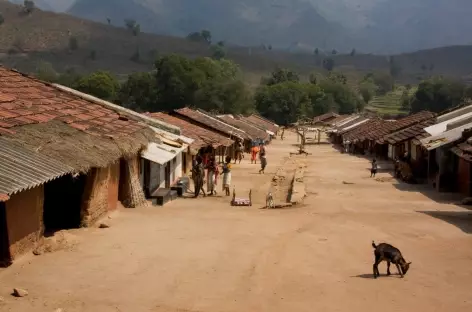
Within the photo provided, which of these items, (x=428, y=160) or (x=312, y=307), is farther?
(x=428, y=160)

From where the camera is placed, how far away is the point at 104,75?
86.5 meters

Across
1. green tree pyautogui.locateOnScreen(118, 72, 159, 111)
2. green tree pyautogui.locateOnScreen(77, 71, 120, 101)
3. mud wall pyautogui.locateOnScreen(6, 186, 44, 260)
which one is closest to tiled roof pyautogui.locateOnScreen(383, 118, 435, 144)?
mud wall pyautogui.locateOnScreen(6, 186, 44, 260)

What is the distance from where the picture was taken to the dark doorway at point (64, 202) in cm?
1599

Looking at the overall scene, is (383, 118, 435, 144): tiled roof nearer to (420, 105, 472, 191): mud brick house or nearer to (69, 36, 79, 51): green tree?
(420, 105, 472, 191): mud brick house

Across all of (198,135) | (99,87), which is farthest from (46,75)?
(198,135)

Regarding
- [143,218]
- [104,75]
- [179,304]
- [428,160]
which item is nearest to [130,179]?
[143,218]

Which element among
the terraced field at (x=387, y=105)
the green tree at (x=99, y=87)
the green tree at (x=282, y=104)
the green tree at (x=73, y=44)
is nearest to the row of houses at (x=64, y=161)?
the green tree at (x=99, y=87)

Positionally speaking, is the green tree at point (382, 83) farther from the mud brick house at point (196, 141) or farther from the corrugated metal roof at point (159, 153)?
the corrugated metal roof at point (159, 153)

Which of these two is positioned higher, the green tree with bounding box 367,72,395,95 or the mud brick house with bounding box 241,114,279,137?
the green tree with bounding box 367,72,395,95

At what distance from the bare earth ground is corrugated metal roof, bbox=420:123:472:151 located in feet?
18.1

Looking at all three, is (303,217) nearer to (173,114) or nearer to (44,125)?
(44,125)

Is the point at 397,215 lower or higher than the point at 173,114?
lower

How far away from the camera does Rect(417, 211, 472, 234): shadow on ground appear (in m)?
17.1

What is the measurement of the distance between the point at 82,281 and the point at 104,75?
256 feet
